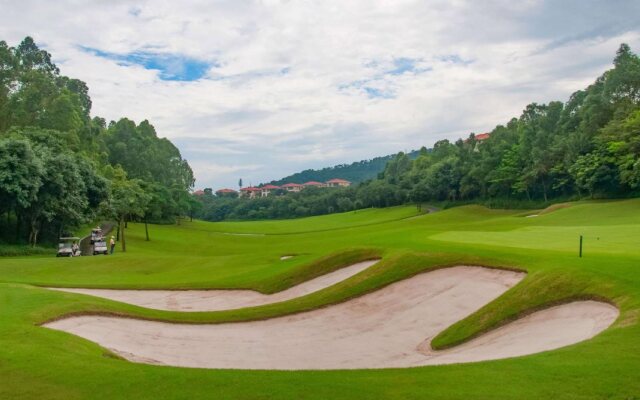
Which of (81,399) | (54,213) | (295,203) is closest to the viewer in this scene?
(81,399)

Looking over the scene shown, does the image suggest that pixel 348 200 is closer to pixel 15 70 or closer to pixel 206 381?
pixel 15 70

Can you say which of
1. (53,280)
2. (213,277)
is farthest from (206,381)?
(53,280)

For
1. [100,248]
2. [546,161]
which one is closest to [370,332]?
[100,248]

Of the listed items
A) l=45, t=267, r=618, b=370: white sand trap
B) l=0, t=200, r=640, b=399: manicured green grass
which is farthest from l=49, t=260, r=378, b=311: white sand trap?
l=45, t=267, r=618, b=370: white sand trap

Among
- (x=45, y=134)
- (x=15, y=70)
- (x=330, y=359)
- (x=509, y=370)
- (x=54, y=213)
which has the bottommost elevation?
A: (x=330, y=359)

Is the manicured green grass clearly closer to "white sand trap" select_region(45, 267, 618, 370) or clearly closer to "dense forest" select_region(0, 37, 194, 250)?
"white sand trap" select_region(45, 267, 618, 370)

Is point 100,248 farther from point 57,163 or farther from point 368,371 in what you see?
point 368,371
